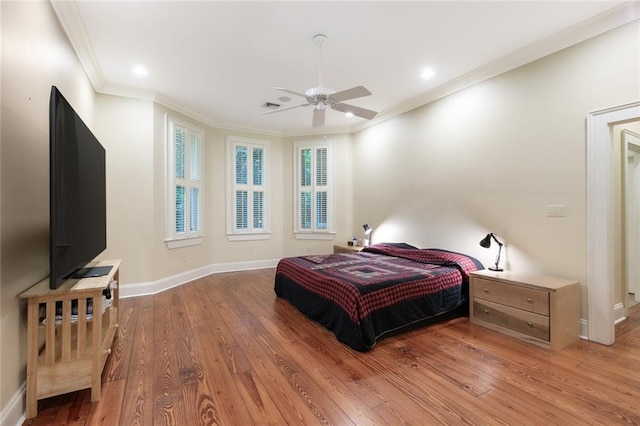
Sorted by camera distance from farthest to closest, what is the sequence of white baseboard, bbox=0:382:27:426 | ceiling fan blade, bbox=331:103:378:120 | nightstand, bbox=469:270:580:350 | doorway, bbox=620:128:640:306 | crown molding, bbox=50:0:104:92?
doorway, bbox=620:128:640:306
ceiling fan blade, bbox=331:103:378:120
nightstand, bbox=469:270:580:350
crown molding, bbox=50:0:104:92
white baseboard, bbox=0:382:27:426

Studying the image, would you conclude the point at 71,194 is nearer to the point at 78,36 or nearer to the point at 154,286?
the point at 78,36

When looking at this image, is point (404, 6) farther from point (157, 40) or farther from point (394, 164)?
point (394, 164)

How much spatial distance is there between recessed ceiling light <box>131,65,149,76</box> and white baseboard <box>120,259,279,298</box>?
2831 millimetres

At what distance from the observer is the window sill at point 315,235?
20.2 feet

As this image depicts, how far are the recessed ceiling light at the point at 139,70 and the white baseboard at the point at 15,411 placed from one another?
3312mm

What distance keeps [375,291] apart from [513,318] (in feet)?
4.50

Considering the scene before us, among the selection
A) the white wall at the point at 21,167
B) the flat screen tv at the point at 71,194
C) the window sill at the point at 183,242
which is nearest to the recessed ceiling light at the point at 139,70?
the white wall at the point at 21,167

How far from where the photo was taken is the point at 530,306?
2.72 m

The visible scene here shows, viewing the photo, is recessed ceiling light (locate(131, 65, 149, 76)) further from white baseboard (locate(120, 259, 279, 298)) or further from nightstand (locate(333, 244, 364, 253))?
nightstand (locate(333, 244, 364, 253))

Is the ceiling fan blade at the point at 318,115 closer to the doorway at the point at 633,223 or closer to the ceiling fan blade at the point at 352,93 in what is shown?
the ceiling fan blade at the point at 352,93

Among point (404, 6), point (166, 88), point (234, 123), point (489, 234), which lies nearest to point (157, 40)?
point (166, 88)

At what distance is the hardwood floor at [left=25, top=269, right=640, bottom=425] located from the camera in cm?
177

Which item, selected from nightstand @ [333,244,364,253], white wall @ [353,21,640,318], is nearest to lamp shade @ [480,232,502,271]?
white wall @ [353,21,640,318]

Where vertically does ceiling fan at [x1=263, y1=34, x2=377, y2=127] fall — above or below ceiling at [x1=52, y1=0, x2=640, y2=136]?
below
